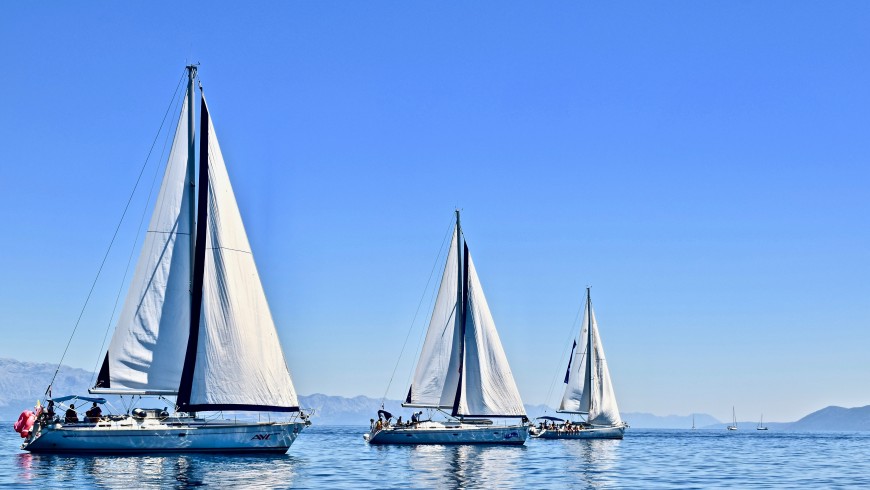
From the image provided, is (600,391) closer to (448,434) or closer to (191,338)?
(448,434)

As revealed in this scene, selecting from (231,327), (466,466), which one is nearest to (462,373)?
(466,466)

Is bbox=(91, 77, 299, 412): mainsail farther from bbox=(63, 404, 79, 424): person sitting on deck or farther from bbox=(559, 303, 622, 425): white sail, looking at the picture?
bbox=(559, 303, 622, 425): white sail

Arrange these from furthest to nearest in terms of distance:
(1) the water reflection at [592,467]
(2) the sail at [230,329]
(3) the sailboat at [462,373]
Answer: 1. (3) the sailboat at [462,373]
2. (2) the sail at [230,329]
3. (1) the water reflection at [592,467]

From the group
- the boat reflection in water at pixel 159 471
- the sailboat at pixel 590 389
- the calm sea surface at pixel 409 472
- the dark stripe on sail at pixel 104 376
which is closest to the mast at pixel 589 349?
the sailboat at pixel 590 389

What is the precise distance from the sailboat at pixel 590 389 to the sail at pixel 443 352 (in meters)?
32.4

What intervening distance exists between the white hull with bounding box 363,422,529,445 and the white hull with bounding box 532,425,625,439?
30.2 metres

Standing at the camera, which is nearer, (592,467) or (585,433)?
(592,467)

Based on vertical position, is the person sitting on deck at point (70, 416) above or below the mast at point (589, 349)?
below

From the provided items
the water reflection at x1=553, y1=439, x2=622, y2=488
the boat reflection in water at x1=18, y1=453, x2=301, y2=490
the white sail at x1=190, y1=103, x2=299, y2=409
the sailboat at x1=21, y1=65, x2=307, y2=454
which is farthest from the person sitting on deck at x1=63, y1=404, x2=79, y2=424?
the water reflection at x1=553, y1=439, x2=622, y2=488

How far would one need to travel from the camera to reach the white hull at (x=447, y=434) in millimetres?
72250

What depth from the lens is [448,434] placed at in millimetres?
72375

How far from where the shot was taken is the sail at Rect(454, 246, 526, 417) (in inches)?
2911

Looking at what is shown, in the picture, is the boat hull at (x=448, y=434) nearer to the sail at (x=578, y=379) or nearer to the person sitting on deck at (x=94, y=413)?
the person sitting on deck at (x=94, y=413)

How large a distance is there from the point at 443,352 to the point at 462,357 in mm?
1966
